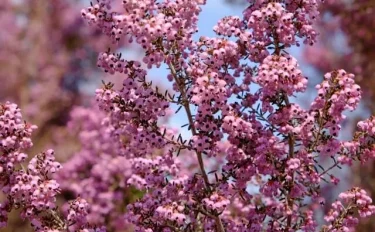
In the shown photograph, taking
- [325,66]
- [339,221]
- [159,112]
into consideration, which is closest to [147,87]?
[159,112]

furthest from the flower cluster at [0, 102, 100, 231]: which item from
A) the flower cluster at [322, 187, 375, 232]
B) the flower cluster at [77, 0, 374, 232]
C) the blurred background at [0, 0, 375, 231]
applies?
the blurred background at [0, 0, 375, 231]

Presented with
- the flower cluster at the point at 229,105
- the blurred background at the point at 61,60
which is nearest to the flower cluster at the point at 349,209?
the flower cluster at the point at 229,105

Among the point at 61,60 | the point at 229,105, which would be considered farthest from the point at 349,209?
the point at 61,60

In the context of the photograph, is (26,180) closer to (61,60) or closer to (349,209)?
(349,209)

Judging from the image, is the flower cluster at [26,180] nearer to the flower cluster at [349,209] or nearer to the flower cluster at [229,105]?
the flower cluster at [229,105]

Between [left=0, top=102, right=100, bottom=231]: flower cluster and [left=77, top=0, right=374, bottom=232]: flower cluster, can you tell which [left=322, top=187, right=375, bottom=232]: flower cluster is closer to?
[left=77, top=0, right=374, bottom=232]: flower cluster

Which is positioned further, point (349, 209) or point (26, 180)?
point (349, 209)

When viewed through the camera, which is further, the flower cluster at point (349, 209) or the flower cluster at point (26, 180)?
the flower cluster at point (349, 209)

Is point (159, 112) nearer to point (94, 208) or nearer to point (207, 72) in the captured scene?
point (207, 72)
